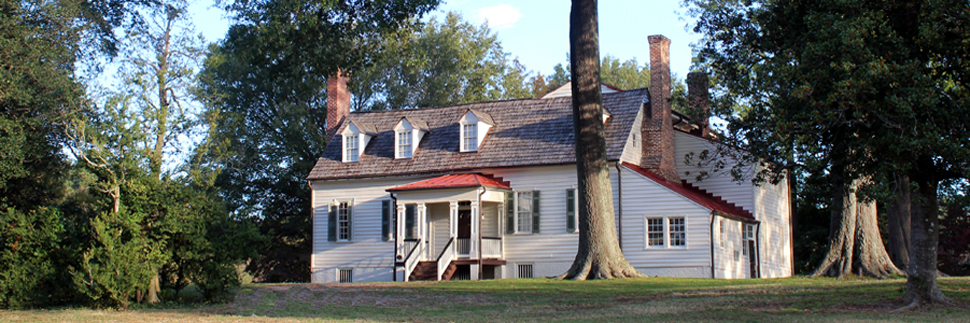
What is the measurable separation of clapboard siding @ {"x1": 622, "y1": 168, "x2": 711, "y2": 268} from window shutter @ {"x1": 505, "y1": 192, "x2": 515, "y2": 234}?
147 inches

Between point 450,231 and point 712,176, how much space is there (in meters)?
8.92

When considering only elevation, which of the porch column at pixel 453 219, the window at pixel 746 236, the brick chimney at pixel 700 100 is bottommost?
the window at pixel 746 236

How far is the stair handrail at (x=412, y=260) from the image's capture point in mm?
27203

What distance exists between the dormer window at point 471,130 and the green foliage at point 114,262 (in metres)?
15.7

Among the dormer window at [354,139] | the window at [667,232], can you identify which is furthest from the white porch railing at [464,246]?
the dormer window at [354,139]

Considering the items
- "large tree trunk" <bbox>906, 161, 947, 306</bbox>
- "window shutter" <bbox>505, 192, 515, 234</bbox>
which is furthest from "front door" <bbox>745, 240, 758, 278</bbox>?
"large tree trunk" <bbox>906, 161, 947, 306</bbox>

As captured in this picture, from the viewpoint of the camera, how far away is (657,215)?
2664 centimetres

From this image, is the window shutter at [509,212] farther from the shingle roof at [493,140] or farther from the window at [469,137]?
the window at [469,137]

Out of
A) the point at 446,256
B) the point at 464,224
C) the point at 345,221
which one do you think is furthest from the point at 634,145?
the point at 345,221

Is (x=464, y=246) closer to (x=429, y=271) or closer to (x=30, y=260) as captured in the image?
(x=429, y=271)

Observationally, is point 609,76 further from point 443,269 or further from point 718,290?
point 718,290

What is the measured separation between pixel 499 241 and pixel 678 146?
7348 millimetres

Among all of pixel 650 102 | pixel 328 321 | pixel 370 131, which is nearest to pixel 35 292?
pixel 328 321

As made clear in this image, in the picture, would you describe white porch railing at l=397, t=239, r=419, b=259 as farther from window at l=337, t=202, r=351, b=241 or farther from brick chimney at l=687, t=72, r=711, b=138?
brick chimney at l=687, t=72, r=711, b=138
